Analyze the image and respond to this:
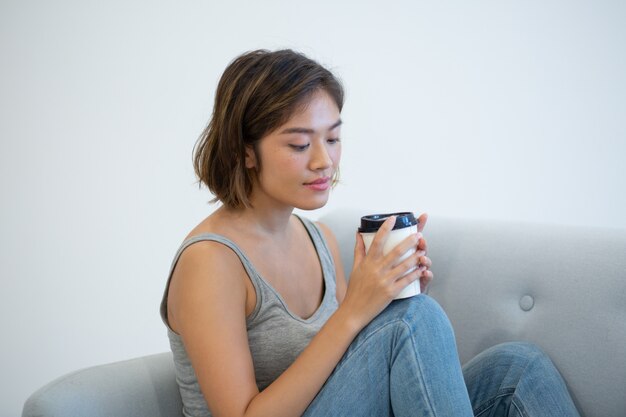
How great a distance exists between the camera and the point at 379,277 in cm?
102

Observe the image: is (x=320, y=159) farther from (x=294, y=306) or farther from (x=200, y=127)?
(x=200, y=127)

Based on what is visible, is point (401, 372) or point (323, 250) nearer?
point (401, 372)

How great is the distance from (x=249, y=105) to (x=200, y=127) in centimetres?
106

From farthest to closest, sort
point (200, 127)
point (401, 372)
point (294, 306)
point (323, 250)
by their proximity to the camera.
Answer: point (200, 127) < point (323, 250) < point (294, 306) < point (401, 372)

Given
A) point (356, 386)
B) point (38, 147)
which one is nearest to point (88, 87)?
point (38, 147)

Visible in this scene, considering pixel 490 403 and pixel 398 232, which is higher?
pixel 398 232

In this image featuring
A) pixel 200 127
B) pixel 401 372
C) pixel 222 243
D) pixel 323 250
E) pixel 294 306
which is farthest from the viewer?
pixel 200 127

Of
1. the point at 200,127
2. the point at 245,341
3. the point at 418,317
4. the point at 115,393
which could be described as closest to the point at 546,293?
the point at 418,317

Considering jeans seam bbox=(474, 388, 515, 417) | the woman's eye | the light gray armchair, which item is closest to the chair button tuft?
the light gray armchair

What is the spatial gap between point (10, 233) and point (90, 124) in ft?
1.37

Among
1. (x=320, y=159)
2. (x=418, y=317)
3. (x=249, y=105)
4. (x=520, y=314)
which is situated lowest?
(x=520, y=314)

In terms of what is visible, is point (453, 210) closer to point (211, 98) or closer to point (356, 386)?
point (211, 98)

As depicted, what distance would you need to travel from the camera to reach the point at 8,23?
1.92m

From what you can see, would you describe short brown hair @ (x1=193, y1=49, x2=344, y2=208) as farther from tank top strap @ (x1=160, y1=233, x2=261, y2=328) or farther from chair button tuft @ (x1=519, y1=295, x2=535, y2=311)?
chair button tuft @ (x1=519, y1=295, x2=535, y2=311)
